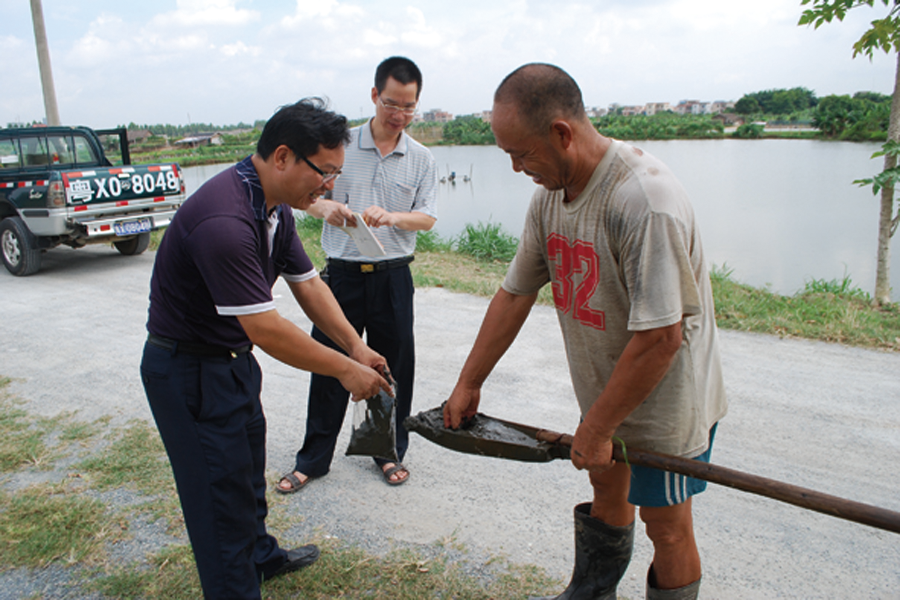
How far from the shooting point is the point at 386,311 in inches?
130

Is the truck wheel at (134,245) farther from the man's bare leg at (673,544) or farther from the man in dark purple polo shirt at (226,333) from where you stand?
the man's bare leg at (673,544)

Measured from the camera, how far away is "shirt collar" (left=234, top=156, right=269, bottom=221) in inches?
79.4

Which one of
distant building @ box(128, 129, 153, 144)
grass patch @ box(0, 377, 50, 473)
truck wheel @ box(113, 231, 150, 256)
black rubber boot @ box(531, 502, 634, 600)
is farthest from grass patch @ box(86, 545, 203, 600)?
distant building @ box(128, 129, 153, 144)

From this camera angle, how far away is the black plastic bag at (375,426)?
279cm

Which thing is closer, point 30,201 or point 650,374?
point 650,374

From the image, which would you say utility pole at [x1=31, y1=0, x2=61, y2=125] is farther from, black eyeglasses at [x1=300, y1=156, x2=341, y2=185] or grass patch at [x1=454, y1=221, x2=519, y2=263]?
black eyeglasses at [x1=300, y1=156, x2=341, y2=185]

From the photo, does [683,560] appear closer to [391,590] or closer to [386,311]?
[391,590]

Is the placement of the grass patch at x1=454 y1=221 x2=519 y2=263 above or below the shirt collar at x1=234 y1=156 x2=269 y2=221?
below

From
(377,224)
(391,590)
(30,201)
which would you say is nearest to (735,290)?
(377,224)

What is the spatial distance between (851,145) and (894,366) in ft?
26.0

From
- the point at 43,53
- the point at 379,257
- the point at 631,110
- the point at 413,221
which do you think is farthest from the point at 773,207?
the point at 631,110

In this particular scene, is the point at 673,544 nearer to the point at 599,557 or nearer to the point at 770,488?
the point at 599,557

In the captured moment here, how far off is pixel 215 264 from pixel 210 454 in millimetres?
658

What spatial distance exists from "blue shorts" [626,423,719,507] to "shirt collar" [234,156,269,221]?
4.90 ft
